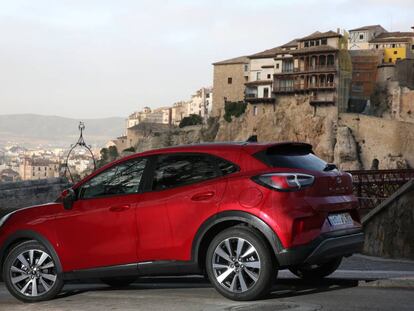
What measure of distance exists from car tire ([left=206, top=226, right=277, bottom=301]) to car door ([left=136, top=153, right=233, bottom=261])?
10.2 inches

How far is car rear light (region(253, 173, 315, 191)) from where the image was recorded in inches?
226

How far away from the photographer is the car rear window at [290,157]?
19.7 ft

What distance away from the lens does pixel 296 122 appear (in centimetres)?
9112

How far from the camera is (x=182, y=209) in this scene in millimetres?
6090

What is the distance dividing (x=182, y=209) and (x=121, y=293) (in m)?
1.46

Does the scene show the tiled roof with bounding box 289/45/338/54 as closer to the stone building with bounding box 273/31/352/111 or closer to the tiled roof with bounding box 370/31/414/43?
the stone building with bounding box 273/31/352/111

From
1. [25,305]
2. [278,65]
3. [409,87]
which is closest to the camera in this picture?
[25,305]

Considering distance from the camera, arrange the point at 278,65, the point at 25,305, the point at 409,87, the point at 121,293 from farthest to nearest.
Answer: the point at 278,65 → the point at 409,87 → the point at 121,293 → the point at 25,305

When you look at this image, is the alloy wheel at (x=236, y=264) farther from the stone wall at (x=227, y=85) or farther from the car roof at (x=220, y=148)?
the stone wall at (x=227, y=85)

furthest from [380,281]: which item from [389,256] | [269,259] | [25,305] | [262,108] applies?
[262,108]

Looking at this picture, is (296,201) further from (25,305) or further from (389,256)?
(389,256)

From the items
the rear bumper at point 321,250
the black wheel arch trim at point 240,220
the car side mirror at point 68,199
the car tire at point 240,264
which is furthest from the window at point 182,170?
the rear bumper at point 321,250

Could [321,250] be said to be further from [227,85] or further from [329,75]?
[227,85]

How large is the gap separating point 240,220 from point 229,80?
111211 mm
